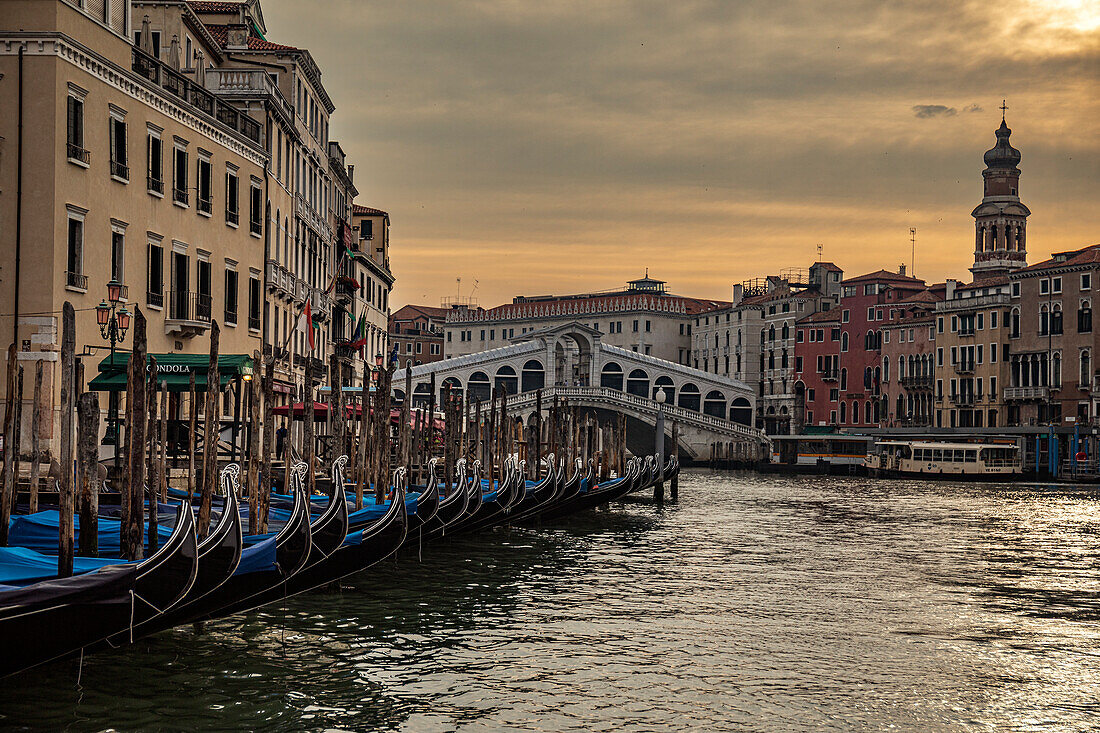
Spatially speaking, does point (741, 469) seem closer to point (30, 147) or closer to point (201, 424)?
point (201, 424)

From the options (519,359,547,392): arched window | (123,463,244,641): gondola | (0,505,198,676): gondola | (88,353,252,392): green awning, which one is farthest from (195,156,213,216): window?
(519,359,547,392): arched window

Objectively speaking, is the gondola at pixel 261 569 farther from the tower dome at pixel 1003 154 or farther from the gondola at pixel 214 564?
the tower dome at pixel 1003 154

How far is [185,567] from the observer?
8430 millimetres

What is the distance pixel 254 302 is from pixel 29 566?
15164 mm

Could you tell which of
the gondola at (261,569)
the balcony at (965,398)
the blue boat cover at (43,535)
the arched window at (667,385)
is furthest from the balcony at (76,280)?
the arched window at (667,385)

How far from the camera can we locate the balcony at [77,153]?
53.4ft

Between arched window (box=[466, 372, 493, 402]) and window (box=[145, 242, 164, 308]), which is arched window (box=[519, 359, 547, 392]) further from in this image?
window (box=[145, 242, 164, 308])

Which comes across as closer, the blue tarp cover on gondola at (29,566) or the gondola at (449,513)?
the blue tarp cover on gondola at (29,566)

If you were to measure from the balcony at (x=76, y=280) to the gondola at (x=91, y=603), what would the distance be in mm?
8758

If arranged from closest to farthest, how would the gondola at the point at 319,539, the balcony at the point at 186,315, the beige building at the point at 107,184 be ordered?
the gondola at the point at 319,539 < the beige building at the point at 107,184 < the balcony at the point at 186,315

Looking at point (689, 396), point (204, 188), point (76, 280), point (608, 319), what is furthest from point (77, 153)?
point (608, 319)

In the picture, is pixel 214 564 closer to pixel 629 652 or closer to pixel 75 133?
pixel 629 652

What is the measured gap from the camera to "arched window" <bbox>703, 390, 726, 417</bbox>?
2496 inches

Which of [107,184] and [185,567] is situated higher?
[107,184]
